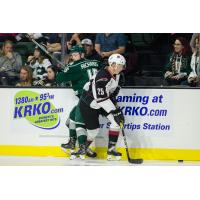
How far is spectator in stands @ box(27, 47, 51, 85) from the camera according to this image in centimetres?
809

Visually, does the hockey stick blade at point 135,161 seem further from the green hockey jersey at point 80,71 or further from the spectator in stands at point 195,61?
the spectator in stands at point 195,61

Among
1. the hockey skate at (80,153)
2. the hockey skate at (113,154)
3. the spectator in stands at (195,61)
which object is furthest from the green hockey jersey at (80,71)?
the spectator in stands at (195,61)

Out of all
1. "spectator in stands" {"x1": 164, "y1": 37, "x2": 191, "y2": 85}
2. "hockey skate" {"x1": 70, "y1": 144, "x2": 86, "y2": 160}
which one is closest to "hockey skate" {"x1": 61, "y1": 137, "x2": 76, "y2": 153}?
"hockey skate" {"x1": 70, "y1": 144, "x2": 86, "y2": 160}

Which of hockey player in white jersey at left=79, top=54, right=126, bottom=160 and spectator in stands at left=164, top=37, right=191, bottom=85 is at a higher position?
spectator in stands at left=164, top=37, right=191, bottom=85

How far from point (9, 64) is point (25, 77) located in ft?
0.87

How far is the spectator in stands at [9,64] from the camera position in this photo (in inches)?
320

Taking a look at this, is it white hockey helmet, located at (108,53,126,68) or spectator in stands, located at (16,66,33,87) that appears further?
spectator in stands, located at (16,66,33,87)

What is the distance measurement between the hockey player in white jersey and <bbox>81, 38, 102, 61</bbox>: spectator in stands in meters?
0.26

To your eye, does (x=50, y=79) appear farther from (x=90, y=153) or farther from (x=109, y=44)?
(x=90, y=153)

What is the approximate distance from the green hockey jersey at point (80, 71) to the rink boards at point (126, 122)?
204 mm

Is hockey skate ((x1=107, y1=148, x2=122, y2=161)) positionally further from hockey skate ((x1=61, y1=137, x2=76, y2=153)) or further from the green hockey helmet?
the green hockey helmet

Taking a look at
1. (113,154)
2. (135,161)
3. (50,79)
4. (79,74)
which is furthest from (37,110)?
(135,161)

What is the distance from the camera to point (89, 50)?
805 centimetres

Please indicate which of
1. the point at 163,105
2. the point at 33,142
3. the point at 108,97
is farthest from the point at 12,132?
the point at 163,105
